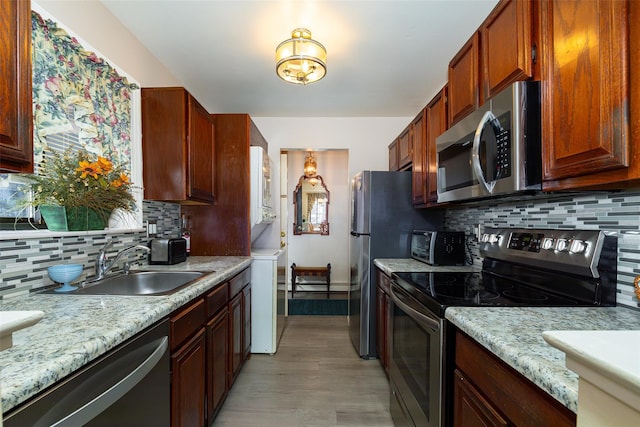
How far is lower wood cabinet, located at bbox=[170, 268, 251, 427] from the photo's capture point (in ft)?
4.17

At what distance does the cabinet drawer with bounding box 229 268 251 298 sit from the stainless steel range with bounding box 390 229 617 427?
3.68 feet

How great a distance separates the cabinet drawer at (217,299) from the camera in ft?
5.33

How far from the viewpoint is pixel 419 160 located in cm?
235

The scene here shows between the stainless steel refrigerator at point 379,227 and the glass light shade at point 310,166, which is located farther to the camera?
the glass light shade at point 310,166

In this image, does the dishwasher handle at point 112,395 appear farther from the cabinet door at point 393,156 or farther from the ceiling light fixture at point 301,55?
the cabinet door at point 393,156

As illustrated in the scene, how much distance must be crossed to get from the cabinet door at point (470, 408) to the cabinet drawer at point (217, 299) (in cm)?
128

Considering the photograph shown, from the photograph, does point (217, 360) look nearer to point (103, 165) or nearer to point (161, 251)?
point (161, 251)

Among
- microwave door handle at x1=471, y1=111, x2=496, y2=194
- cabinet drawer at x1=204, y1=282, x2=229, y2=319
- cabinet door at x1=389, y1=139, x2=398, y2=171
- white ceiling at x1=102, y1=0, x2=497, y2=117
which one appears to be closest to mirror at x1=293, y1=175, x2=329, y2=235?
cabinet door at x1=389, y1=139, x2=398, y2=171

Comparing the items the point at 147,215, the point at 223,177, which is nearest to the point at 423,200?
the point at 223,177

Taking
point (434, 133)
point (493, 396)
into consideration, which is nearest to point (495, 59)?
point (434, 133)

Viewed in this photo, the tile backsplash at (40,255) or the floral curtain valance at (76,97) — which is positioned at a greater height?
the floral curtain valance at (76,97)

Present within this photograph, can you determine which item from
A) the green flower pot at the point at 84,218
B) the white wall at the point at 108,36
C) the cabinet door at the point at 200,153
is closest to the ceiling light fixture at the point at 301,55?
the cabinet door at the point at 200,153

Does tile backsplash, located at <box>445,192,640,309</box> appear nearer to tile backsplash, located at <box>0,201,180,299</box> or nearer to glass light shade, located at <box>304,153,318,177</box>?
tile backsplash, located at <box>0,201,180,299</box>

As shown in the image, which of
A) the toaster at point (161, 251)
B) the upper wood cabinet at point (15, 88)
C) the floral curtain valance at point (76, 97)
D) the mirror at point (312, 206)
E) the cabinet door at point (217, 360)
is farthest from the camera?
the mirror at point (312, 206)
